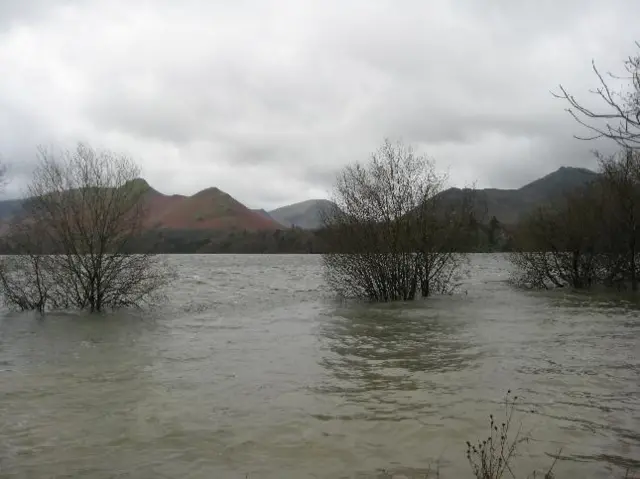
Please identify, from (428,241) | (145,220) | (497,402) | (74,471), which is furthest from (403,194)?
(74,471)

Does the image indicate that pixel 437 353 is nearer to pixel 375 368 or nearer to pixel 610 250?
pixel 375 368

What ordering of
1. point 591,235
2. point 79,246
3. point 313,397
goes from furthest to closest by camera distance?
point 591,235
point 79,246
point 313,397

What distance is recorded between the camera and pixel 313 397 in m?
9.18

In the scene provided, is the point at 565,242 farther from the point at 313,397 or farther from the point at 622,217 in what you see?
the point at 313,397

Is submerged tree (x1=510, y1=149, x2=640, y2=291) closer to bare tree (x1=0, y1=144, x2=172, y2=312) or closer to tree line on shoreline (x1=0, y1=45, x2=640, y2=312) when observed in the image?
tree line on shoreline (x1=0, y1=45, x2=640, y2=312)

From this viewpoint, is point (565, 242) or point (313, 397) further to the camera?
point (565, 242)

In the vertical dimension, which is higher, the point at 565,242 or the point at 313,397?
the point at 565,242

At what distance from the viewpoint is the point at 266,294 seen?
33.2 m

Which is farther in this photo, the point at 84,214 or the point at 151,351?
the point at 84,214

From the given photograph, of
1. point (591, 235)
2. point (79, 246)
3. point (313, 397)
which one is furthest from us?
point (591, 235)

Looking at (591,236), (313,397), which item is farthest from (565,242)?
(313,397)

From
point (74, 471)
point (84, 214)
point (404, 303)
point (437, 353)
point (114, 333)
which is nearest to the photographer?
point (74, 471)

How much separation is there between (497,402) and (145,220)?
725 inches

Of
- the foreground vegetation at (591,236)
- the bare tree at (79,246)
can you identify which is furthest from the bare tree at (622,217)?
the bare tree at (79,246)
